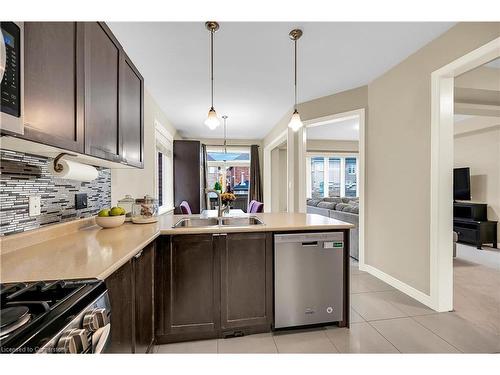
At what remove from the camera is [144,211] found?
2.08m

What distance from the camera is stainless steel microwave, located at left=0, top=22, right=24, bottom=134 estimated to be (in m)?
0.82

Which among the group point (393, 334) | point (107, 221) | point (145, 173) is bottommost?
point (393, 334)

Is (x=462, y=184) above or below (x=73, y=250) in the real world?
above

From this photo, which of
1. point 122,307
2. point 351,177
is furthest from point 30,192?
point 351,177

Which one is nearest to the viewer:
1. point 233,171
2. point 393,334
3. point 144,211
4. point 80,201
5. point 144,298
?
point 144,298

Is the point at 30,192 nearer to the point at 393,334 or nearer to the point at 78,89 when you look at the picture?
the point at 78,89

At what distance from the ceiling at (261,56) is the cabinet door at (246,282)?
1832 millimetres

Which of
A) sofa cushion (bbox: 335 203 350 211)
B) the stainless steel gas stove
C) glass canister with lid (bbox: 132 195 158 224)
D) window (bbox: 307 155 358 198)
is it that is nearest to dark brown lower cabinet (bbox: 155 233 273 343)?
glass canister with lid (bbox: 132 195 158 224)

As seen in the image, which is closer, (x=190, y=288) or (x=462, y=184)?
(x=190, y=288)

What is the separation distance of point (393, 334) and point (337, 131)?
520cm

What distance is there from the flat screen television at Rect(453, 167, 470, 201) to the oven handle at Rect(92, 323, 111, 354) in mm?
6522

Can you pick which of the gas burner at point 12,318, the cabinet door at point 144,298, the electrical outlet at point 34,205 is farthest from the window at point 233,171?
the gas burner at point 12,318

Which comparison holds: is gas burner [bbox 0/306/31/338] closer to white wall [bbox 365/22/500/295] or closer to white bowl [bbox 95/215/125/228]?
white bowl [bbox 95/215/125/228]

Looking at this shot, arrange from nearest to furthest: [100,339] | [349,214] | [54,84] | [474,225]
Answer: [100,339] → [54,84] → [349,214] → [474,225]
